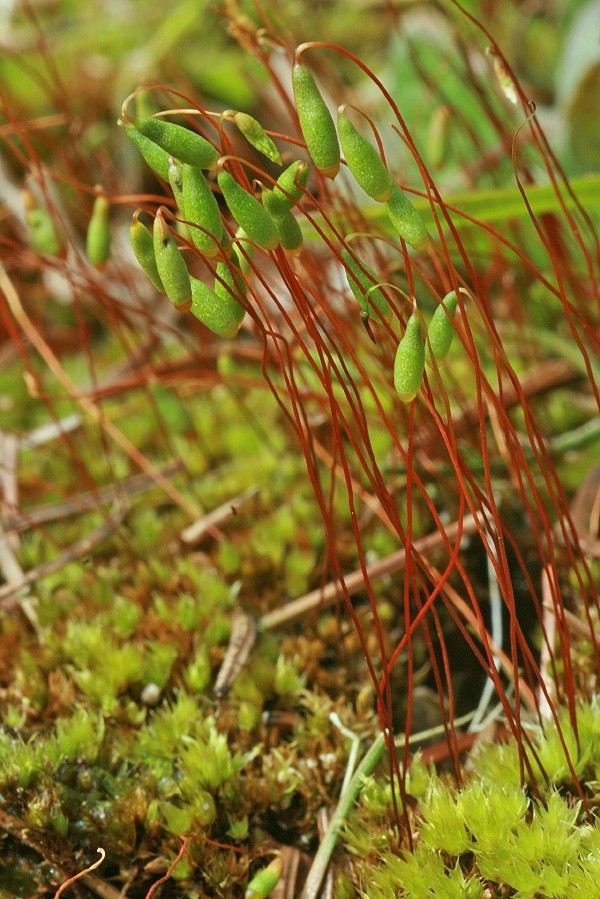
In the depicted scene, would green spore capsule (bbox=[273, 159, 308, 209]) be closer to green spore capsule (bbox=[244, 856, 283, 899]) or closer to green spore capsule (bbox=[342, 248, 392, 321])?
green spore capsule (bbox=[342, 248, 392, 321])

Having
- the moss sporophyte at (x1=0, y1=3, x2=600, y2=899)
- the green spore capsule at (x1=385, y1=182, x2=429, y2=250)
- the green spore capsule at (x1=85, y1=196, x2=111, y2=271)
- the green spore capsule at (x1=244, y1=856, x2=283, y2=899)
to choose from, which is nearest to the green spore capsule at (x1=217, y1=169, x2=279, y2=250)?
the moss sporophyte at (x1=0, y1=3, x2=600, y2=899)

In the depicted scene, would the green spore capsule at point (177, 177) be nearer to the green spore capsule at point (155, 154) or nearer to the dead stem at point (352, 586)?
the green spore capsule at point (155, 154)

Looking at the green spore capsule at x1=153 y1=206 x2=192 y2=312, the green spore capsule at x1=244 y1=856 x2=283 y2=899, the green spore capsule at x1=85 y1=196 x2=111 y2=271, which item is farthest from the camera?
the green spore capsule at x1=85 y1=196 x2=111 y2=271

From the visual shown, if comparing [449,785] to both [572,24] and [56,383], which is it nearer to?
[56,383]

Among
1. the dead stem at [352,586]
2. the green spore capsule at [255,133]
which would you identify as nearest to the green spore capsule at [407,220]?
the green spore capsule at [255,133]

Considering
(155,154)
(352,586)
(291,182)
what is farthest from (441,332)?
(352,586)
